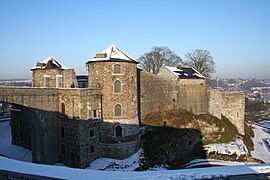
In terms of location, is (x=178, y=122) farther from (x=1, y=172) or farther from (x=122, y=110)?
(x=1, y=172)

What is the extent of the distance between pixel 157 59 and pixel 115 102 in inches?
925

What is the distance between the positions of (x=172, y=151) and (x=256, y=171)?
17.9 metres

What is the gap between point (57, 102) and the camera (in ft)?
68.8

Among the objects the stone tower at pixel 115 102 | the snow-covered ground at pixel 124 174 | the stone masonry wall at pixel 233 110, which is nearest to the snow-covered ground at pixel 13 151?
the stone tower at pixel 115 102

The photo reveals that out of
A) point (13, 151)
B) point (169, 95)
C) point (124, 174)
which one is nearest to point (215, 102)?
point (169, 95)

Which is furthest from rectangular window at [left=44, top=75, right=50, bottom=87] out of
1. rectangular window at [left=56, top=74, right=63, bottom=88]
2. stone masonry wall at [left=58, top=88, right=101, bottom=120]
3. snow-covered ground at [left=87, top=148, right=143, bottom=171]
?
snow-covered ground at [left=87, top=148, right=143, bottom=171]

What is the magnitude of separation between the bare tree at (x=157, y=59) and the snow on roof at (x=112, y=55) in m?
21.2

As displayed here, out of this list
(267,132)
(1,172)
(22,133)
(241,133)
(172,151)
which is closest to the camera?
(1,172)

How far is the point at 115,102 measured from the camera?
68.9ft

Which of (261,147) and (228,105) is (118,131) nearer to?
(228,105)

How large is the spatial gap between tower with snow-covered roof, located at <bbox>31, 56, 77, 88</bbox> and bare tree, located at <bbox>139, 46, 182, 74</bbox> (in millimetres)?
19788

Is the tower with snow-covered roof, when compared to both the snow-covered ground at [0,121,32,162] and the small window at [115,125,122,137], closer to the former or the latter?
the snow-covered ground at [0,121,32,162]

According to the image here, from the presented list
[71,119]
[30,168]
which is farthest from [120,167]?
[30,168]

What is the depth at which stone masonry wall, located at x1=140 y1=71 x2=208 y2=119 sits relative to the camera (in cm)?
2639
